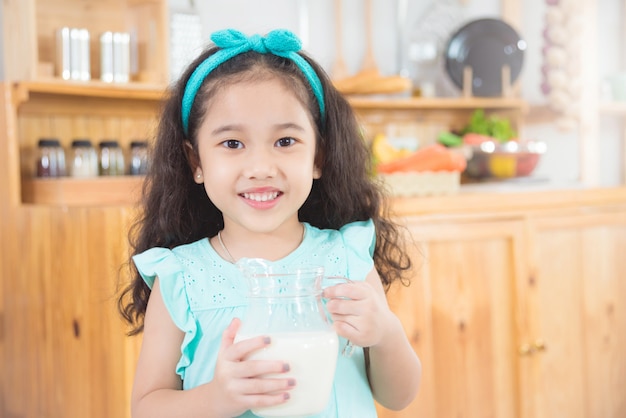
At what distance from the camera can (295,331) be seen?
874 mm

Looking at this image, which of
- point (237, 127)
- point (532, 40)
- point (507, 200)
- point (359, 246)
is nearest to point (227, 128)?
point (237, 127)

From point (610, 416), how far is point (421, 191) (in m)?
0.95

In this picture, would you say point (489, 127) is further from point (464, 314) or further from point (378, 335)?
point (378, 335)

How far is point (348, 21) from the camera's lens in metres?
2.92

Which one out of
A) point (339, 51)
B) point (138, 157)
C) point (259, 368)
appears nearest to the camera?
point (259, 368)

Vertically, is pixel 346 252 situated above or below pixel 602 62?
below

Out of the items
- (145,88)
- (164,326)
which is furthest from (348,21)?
(164,326)

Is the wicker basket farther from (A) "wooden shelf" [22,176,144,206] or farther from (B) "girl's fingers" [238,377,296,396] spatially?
(B) "girl's fingers" [238,377,296,396]

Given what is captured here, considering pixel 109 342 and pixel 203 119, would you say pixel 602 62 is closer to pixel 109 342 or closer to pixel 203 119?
pixel 109 342

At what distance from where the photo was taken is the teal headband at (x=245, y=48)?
43.3 inches

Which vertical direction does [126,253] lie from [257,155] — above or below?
below

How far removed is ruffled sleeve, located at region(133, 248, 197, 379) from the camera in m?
1.05

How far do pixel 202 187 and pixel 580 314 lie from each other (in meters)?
1.52

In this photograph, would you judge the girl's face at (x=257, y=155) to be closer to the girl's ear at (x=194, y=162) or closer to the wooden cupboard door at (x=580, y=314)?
the girl's ear at (x=194, y=162)
